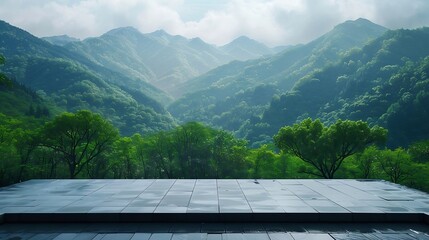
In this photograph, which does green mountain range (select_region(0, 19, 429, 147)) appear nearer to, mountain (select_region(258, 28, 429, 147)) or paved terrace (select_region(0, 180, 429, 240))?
mountain (select_region(258, 28, 429, 147))

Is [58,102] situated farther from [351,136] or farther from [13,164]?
[351,136]

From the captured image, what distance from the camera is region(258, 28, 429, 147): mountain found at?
83.8m

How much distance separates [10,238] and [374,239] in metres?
8.48

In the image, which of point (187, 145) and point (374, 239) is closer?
point (374, 239)

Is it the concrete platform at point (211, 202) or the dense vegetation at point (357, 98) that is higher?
the dense vegetation at point (357, 98)

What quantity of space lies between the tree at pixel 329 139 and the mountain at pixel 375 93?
52.7m

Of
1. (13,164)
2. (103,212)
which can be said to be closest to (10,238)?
(103,212)

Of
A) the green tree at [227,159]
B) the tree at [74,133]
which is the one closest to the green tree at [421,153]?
the green tree at [227,159]

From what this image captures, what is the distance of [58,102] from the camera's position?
379 ft

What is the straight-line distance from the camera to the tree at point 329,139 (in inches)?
1257

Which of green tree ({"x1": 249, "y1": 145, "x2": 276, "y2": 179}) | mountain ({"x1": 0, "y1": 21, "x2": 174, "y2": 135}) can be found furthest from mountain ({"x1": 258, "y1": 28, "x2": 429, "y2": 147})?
green tree ({"x1": 249, "y1": 145, "x2": 276, "y2": 179})

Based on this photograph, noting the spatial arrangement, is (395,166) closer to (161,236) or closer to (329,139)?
(329,139)

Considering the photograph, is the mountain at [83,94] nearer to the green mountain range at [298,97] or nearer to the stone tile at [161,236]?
the green mountain range at [298,97]

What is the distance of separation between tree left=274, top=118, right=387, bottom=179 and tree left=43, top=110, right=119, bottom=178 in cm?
1911
